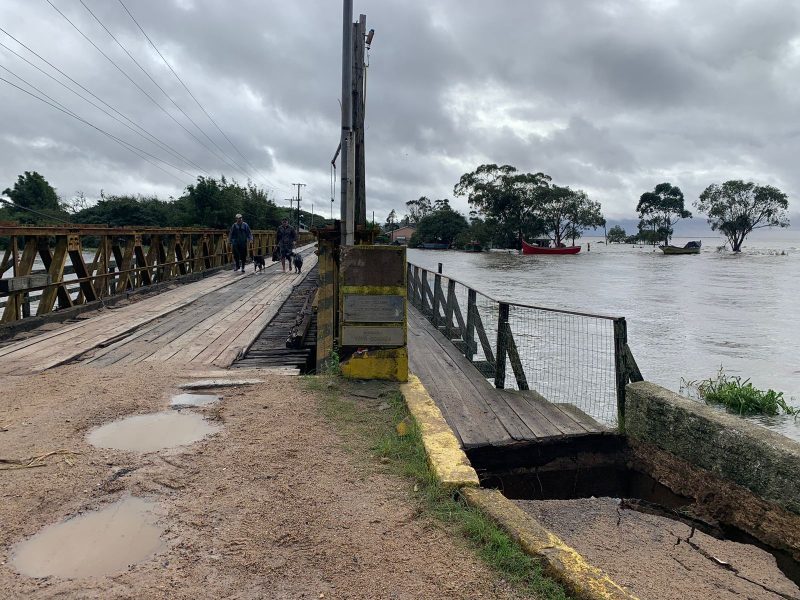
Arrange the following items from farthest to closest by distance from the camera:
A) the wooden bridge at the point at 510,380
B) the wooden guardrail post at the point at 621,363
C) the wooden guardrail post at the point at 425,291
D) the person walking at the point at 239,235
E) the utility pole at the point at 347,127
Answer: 1. the person walking at the point at 239,235
2. the wooden guardrail post at the point at 425,291
3. the utility pole at the point at 347,127
4. the wooden guardrail post at the point at 621,363
5. the wooden bridge at the point at 510,380

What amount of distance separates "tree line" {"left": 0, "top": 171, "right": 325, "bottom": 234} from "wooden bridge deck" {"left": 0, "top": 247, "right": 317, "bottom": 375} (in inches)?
2056

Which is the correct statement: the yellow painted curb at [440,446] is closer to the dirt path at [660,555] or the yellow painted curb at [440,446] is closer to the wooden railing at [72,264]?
the dirt path at [660,555]

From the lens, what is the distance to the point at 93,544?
248 cm

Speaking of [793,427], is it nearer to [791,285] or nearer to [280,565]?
[280,565]

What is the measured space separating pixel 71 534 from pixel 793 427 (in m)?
8.61

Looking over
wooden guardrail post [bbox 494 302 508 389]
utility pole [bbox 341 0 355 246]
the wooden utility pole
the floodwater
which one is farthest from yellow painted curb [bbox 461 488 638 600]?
the floodwater

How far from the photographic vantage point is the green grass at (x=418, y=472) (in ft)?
Answer: 7.71

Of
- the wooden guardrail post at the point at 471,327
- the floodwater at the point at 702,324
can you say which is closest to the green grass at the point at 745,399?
the floodwater at the point at 702,324

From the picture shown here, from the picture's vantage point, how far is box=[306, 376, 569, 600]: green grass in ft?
7.71

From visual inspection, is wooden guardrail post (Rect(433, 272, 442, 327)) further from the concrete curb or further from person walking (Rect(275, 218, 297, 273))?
person walking (Rect(275, 218, 297, 273))

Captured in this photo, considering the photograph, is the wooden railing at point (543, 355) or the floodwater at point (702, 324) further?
the floodwater at point (702, 324)

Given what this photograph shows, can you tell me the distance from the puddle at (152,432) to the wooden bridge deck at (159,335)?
1696 mm

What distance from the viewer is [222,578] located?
2.25 metres

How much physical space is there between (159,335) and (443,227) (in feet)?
351
